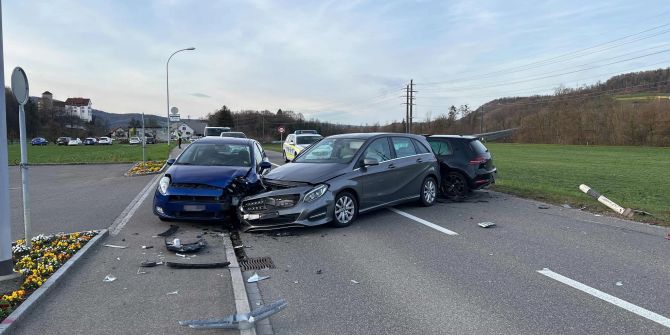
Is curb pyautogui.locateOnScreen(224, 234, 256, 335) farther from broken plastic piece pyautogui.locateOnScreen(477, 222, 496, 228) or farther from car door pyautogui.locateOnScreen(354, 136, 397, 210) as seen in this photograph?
broken plastic piece pyautogui.locateOnScreen(477, 222, 496, 228)

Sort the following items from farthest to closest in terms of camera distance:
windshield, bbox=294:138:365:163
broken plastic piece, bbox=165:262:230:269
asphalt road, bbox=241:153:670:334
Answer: windshield, bbox=294:138:365:163, broken plastic piece, bbox=165:262:230:269, asphalt road, bbox=241:153:670:334

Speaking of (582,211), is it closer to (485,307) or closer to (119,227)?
(485,307)

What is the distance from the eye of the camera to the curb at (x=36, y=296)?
3668mm

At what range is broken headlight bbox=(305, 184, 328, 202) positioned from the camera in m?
7.33

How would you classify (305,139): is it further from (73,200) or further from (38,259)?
(38,259)

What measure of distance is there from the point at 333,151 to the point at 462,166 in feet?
11.8

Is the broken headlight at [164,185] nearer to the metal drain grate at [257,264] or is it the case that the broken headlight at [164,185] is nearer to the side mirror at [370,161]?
the metal drain grate at [257,264]

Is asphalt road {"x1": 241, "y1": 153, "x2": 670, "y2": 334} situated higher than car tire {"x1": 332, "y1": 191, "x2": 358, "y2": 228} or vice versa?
car tire {"x1": 332, "y1": 191, "x2": 358, "y2": 228}

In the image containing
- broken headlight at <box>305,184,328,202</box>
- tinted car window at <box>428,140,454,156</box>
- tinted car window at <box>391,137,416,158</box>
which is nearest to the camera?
broken headlight at <box>305,184,328,202</box>

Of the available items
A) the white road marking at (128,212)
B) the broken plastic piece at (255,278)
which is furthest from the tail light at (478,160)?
the white road marking at (128,212)

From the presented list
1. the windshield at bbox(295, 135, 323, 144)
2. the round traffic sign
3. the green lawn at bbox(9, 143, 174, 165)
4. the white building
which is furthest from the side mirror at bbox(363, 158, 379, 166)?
the white building

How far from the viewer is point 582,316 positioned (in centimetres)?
402

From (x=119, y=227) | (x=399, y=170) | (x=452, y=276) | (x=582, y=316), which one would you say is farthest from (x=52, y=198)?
(x=582, y=316)

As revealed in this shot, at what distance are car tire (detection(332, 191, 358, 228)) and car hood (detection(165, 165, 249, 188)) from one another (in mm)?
1839
